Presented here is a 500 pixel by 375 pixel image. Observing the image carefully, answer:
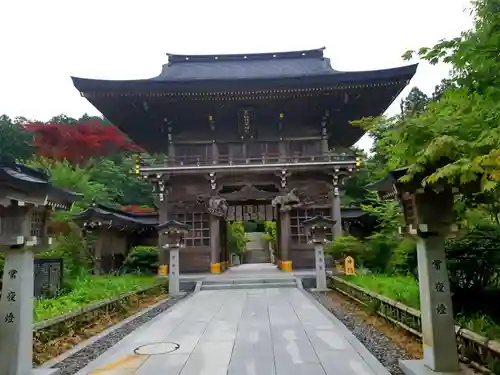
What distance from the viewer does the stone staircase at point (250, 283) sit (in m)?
13.7

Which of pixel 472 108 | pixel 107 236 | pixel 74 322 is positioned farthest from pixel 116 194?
pixel 472 108

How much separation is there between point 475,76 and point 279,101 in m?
13.0

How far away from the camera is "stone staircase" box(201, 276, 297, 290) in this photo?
1369cm

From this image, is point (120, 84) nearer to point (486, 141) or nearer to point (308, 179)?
point (308, 179)

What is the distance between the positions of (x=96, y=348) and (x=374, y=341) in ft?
14.5

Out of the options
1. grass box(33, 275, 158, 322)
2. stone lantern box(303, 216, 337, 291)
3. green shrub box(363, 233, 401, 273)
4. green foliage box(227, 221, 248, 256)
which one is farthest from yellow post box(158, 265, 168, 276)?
green foliage box(227, 221, 248, 256)

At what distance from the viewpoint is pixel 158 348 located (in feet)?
19.3

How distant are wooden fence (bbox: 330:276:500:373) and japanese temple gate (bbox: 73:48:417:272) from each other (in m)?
7.10

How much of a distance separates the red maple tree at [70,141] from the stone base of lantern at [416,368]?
101 ft

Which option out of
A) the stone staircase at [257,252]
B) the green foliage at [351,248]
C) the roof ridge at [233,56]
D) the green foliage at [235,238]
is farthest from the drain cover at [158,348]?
the stone staircase at [257,252]

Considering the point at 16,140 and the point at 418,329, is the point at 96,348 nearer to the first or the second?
the point at 418,329

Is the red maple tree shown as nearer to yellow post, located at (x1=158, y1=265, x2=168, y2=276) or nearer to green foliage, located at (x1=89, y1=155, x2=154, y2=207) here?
green foliage, located at (x1=89, y1=155, x2=154, y2=207)

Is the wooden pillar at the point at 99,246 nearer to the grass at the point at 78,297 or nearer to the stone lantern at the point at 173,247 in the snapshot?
the stone lantern at the point at 173,247

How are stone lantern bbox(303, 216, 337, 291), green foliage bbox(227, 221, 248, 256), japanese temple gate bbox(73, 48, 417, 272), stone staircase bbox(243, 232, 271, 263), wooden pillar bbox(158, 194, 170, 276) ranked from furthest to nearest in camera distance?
stone staircase bbox(243, 232, 271, 263) < green foliage bbox(227, 221, 248, 256) < wooden pillar bbox(158, 194, 170, 276) < japanese temple gate bbox(73, 48, 417, 272) < stone lantern bbox(303, 216, 337, 291)
